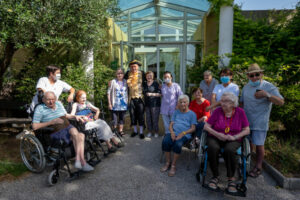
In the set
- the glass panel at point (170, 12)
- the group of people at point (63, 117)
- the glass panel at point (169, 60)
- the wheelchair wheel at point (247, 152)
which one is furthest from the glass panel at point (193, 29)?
the wheelchair wheel at point (247, 152)

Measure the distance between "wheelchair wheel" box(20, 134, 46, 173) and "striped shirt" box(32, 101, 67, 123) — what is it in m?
0.27

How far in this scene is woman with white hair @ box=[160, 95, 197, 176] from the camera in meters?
3.10

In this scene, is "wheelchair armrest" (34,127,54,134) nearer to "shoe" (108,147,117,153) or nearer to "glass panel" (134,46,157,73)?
"shoe" (108,147,117,153)

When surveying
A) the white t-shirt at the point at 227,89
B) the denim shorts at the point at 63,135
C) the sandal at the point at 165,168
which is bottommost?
the sandal at the point at 165,168

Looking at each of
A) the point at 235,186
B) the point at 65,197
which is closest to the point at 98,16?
the point at 65,197

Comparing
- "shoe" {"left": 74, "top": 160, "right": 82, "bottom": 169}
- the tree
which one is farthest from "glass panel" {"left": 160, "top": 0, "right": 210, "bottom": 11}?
"shoe" {"left": 74, "top": 160, "right": 82, "bottom": 169}

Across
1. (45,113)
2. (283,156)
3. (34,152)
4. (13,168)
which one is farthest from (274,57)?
(13,168)

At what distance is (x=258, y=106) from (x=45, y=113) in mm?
3157

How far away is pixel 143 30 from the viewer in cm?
935

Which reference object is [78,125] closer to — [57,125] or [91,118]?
[57,125]

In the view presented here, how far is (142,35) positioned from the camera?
9312mm

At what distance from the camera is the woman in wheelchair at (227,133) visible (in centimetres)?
258

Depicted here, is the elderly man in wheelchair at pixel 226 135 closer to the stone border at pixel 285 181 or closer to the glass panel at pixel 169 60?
the stone border at pixel 285 181

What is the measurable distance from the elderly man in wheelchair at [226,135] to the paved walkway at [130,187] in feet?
0.98
